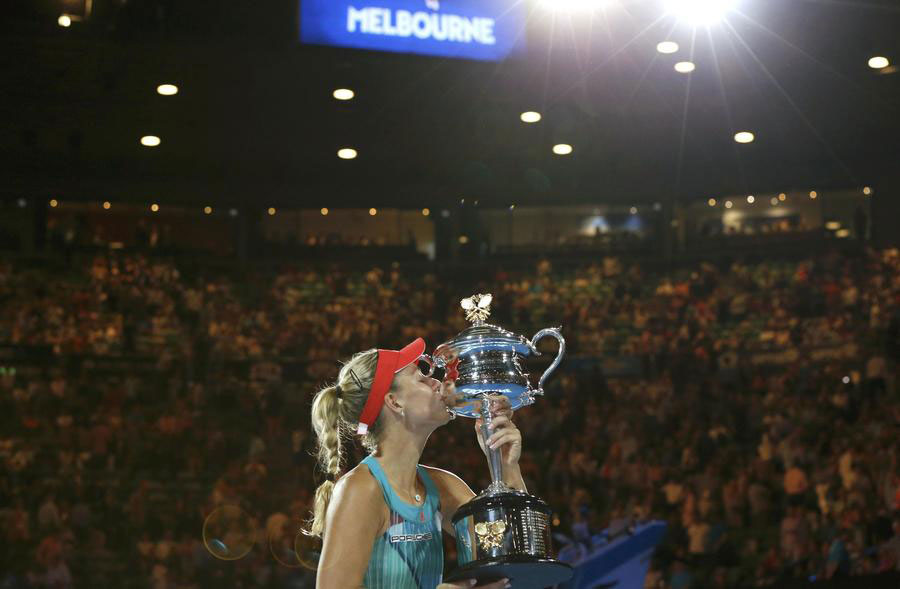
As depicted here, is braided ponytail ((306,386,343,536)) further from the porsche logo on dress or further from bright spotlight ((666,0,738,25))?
bright spotlight ((666,0,738,25))

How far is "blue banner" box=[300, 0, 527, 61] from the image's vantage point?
1265 cm

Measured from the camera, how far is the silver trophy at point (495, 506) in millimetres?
3014

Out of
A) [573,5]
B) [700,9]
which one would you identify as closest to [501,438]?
[573,5]

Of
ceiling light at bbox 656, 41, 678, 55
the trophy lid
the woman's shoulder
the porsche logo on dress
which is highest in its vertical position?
ceiling light at bbox 656, 41, 678, 55

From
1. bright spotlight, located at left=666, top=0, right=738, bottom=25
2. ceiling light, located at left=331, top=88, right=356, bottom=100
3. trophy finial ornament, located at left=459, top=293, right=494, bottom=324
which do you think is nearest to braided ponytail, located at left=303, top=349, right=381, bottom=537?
trophy finial ornament, located at left=459, top=293, right=494, bottom=324

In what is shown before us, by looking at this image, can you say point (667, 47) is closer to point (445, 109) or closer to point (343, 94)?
point (445, 109)

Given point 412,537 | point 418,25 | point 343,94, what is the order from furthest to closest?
point 343,94
point 418,25
point 412,537

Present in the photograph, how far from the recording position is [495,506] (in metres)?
3.08

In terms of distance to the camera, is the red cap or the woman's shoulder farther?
the red cap

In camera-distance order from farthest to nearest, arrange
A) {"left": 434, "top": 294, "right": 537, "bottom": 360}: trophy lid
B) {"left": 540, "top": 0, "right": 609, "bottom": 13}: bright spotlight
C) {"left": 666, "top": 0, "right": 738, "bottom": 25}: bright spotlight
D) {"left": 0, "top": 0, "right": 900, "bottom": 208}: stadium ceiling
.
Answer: {"left": 0, "top": 0, "right": 900, "bottom": 208}: stadium ceiling < {"left": 666, "top": 0, "right": 738, "bottom": 25}: bright spotlight < {"left": 540, "top": 0, "right": 609, "bottom": 13}: bright spotlight < {"left": 434, "top": 294, "right": 537, "bottom": 360}: trophy lid

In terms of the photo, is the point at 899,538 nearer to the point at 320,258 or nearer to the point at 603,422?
the point at 603,422

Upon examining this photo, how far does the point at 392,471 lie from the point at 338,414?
Answer: 0.22 meters

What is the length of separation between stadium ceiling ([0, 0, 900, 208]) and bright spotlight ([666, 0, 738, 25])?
17cm

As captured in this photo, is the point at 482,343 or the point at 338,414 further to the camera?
the point at 482,343
